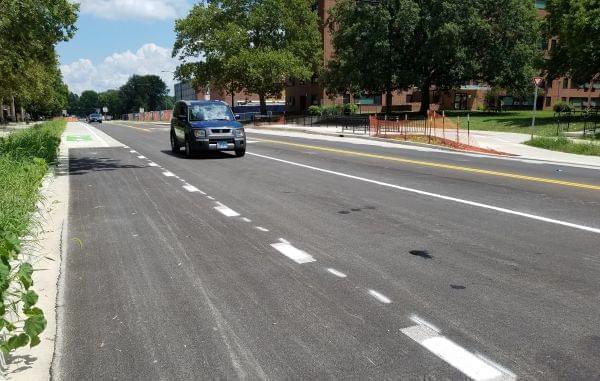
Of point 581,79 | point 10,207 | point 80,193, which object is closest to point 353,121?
point 581,79

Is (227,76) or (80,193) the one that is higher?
(227,76)

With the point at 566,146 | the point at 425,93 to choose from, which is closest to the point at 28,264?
the point at 566,146

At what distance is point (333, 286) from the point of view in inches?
179

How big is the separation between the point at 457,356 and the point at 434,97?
257 feet

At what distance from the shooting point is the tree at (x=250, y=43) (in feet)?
181

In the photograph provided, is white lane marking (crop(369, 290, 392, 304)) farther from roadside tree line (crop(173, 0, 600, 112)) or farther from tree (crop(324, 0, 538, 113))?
tree (crop(324, 0, 538, 113))

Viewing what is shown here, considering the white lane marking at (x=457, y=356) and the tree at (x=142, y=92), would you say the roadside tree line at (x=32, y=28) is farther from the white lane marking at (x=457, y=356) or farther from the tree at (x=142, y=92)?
the tree at (x=142, y=92)

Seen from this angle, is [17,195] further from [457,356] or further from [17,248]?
[457,356]

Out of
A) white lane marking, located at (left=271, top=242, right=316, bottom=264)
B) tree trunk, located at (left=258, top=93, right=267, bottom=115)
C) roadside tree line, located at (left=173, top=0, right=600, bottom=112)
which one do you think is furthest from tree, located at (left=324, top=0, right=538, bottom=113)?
white lane marking, located at (left=271, top=242, right=316, bottom=264)

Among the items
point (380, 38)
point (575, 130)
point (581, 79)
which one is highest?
point (380, 38)

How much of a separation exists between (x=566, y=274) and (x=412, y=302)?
1.74m

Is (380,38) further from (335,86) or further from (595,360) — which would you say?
(595,360)

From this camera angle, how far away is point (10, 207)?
20.6ft

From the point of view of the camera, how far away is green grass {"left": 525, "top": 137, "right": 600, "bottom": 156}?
1909 cm
